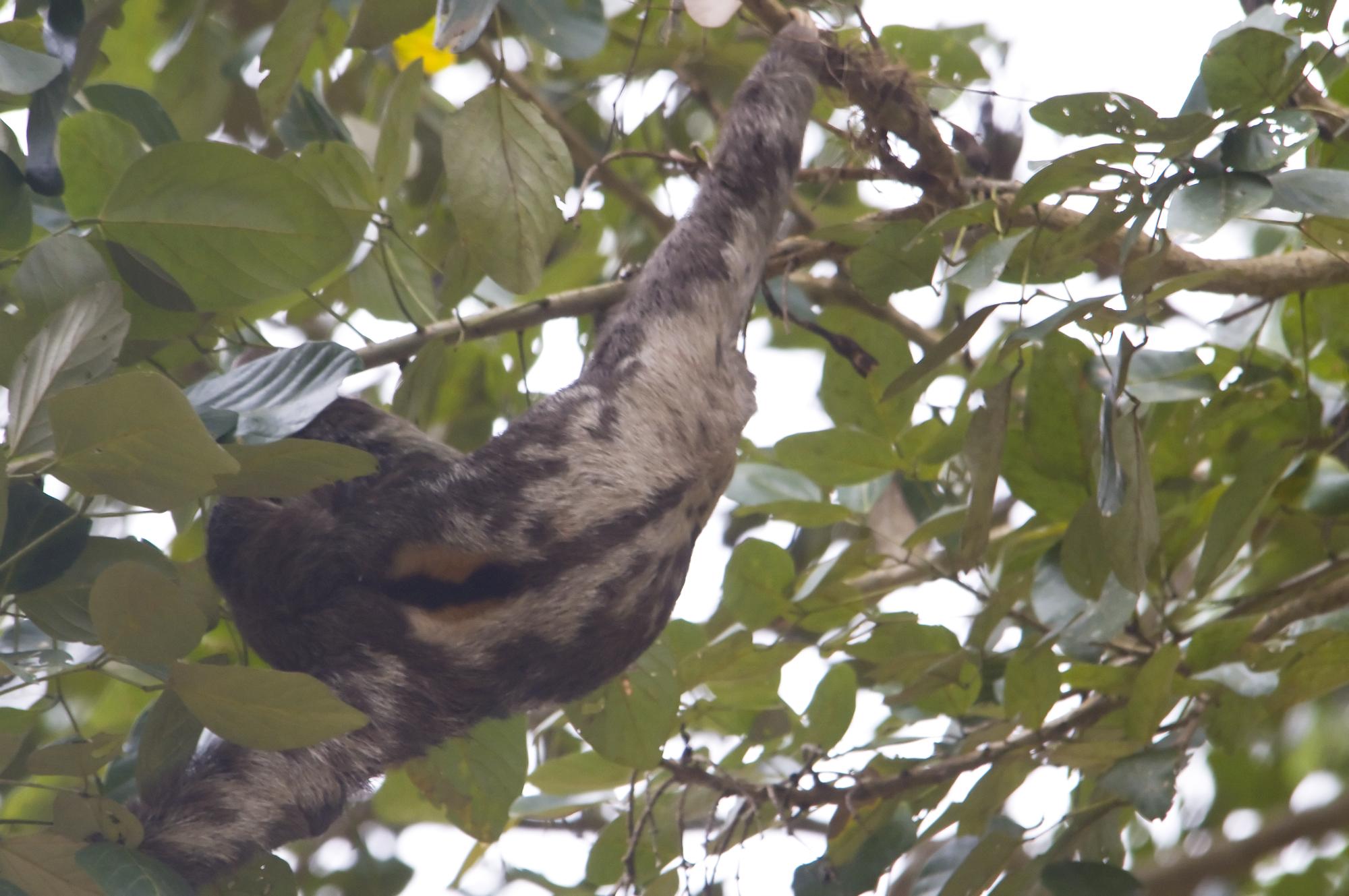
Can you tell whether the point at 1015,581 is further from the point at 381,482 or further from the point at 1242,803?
the point at 1242,803

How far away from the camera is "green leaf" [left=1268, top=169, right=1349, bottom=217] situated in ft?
5.08

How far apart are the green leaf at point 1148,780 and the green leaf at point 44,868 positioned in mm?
1378

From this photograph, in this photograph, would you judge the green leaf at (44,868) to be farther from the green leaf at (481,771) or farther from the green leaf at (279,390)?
the green leaf at (481,771)

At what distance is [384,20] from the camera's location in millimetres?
1851

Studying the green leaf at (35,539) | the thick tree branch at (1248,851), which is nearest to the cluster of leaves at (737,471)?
the green leaf at (35,539)

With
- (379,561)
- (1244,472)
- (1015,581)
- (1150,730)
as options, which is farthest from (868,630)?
(379,561)

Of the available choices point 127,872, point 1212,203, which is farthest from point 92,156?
point 1212,203

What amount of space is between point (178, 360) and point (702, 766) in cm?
112

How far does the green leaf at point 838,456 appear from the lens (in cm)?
223

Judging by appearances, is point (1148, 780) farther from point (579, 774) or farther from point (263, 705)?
point (263, 705)

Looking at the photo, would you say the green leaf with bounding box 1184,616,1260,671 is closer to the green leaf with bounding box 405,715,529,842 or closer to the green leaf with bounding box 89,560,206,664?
the green leaf with bounding box 405,715,529,842

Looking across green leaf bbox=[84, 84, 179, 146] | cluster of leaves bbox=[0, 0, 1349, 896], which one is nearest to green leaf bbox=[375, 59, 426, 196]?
cluster of leaves bbox=[0, 0, 1349, 896]

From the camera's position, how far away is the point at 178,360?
1989 millimetres

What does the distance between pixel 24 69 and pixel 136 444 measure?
1.66ft
